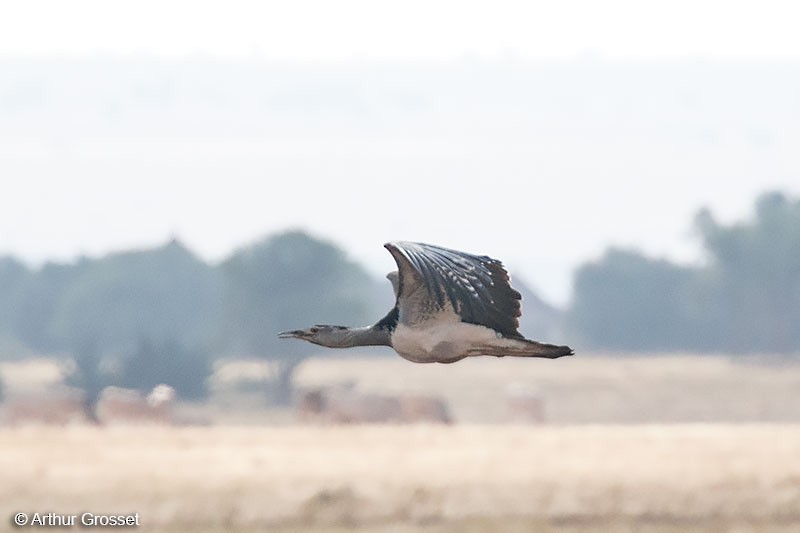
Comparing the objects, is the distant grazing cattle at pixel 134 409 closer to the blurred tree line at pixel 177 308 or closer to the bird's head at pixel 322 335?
the blurred tree line at pixel 177 308

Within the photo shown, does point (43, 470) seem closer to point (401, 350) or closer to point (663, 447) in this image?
point (663, 447)


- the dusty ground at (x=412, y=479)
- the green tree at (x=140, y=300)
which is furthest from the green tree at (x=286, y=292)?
the dusty ground at (x=412, y=479)

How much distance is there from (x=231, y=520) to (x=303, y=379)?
55.8 meters

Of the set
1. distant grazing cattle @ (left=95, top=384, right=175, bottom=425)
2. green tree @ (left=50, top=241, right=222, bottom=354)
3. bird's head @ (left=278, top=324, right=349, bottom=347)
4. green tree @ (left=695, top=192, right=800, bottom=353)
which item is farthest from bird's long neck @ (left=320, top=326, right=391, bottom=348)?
green tree @ (left=50, top=241, right=222, bottom=354)

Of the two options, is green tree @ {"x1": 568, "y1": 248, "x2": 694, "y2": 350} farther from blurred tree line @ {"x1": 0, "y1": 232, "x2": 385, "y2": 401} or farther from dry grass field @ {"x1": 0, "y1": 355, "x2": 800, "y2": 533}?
dry grass field @ {"x1": 0, "y1": 355, "x2": 800, "y2": 533}

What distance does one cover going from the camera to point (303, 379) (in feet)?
274

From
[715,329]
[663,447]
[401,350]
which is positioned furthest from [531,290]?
[401,350]

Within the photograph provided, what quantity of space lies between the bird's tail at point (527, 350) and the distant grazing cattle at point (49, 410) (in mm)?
39628

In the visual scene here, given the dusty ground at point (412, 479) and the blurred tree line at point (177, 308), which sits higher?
the blurred tree line at point (177, 308)

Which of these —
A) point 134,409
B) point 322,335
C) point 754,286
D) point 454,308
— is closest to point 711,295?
point 754,286

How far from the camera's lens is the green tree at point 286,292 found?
88250 millimetres

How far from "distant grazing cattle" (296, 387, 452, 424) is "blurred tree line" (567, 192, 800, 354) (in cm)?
4114

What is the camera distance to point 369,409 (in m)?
51.8

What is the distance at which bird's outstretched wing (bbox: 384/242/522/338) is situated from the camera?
913cm
